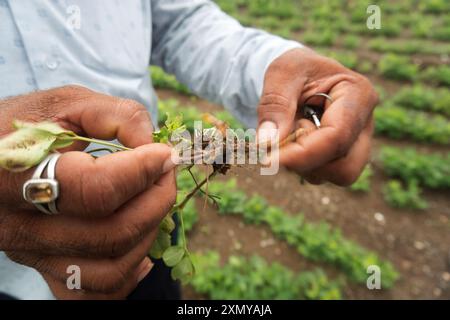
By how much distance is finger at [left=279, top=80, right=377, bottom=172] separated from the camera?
113 centimetres

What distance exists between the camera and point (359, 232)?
3346mm

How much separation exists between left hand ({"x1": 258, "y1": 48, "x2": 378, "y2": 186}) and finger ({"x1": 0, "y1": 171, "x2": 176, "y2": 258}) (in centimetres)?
45

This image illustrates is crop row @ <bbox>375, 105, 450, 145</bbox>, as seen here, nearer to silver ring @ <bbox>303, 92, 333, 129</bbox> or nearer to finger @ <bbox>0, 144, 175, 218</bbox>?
silver ring @ <bbox>303, 92, 333, 129</bbox>

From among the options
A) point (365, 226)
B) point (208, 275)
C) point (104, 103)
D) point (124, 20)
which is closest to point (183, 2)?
point (124, 20)

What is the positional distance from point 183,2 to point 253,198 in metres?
2.29

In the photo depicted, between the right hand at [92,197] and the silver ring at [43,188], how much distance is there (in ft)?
0.04

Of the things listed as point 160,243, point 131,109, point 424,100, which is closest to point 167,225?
point 160,243

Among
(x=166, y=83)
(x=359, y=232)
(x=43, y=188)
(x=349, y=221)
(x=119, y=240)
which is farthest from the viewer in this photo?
(x=166, y=83)

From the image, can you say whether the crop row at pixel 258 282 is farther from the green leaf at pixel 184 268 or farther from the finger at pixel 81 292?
the finger at pixel 81 292

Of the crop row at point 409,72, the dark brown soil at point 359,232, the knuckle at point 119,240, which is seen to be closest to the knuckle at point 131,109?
the knuckle at point 119,240

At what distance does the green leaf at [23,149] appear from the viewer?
675 millimetres

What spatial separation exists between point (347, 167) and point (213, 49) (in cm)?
74

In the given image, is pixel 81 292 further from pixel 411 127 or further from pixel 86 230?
pixel 411 127

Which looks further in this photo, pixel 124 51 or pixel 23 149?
pixel 124 51
